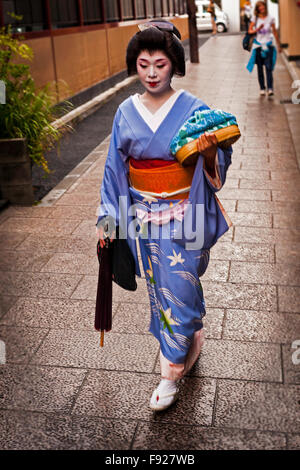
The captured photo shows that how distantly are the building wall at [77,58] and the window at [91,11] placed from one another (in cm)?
32

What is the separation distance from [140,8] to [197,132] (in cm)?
2285

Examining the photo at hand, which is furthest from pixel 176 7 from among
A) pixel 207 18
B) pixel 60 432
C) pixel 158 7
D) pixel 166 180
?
→ pixel 60 432

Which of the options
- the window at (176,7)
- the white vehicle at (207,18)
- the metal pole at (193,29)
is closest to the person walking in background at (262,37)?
the metal pole at (193,29)

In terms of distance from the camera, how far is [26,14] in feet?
38.0

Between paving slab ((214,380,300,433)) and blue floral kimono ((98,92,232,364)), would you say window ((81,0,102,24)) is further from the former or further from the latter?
paving slab ((214,380,300,433))

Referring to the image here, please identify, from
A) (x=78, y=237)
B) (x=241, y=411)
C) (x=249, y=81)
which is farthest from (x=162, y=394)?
(x=249, y=81)

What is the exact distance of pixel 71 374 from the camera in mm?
3752

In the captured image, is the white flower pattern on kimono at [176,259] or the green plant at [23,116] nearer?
the white flower pattern on kimono at [176,259]

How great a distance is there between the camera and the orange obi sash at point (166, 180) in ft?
10.3

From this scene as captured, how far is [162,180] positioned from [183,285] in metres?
0.57

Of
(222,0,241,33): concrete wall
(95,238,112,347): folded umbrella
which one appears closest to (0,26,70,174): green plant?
A: (95,238,112,347): folded umbrella

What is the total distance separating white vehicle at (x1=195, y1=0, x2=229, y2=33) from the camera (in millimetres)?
39656

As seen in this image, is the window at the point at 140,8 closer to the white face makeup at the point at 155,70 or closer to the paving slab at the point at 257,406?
the white face makeup at the point at 155,70

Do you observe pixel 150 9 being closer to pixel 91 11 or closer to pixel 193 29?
pixel 193 29
